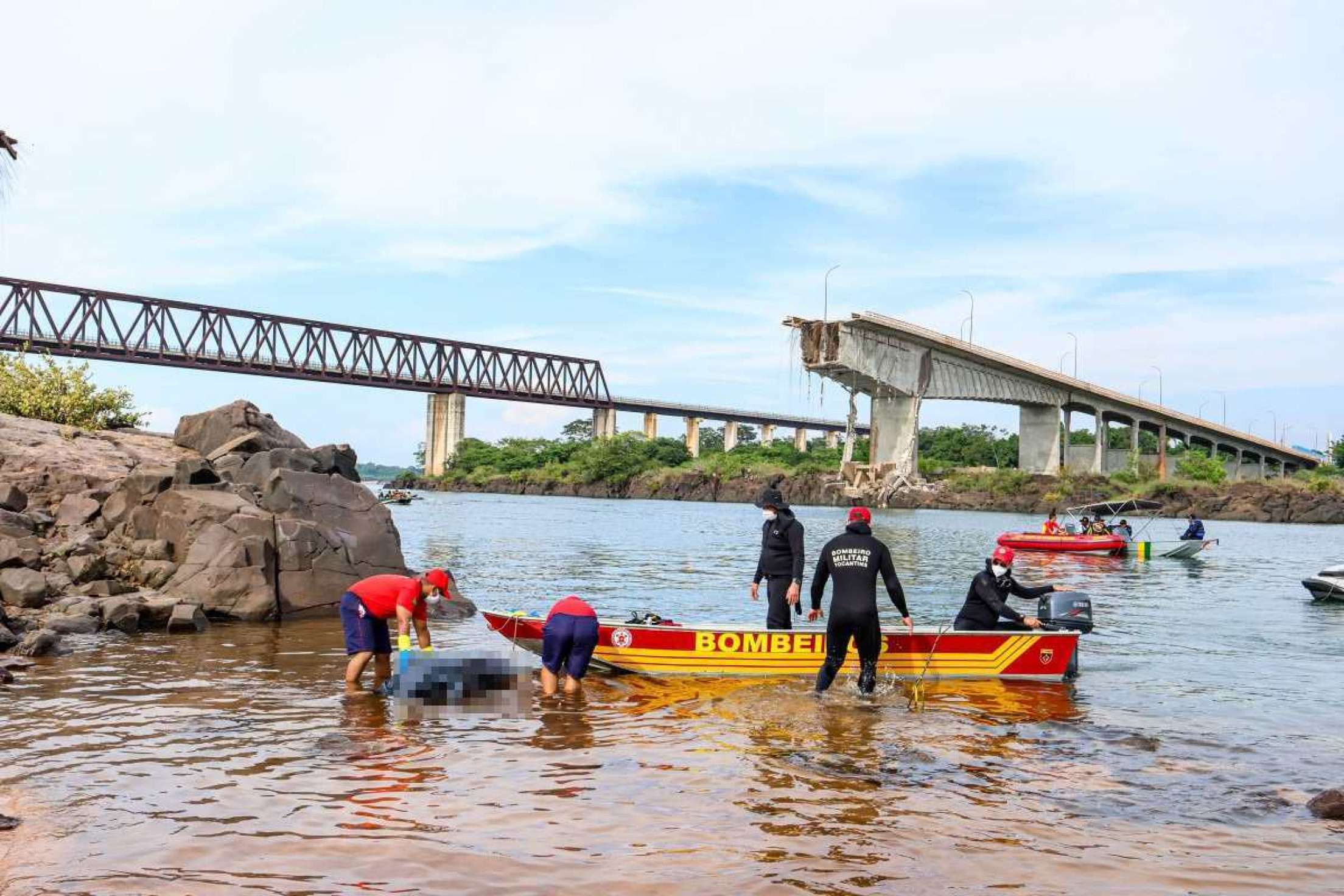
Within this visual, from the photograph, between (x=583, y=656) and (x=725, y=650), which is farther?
(x=725, y=650)

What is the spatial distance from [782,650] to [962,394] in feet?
287

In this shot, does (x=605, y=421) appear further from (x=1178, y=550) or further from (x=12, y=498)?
(x=12, y=498)

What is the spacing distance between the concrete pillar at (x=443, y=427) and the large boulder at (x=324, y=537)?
398 ft

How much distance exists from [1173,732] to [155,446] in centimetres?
1956

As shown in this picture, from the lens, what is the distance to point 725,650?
12.5 meters

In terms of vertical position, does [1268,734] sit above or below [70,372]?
below

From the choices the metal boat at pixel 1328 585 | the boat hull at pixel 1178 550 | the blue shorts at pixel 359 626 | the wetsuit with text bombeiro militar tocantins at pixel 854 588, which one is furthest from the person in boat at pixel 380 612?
the boat hull at pixel 1178 550

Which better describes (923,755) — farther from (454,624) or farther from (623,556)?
(623,556)

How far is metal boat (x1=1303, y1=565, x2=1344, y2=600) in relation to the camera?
24.3m

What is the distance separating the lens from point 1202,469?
111 metres

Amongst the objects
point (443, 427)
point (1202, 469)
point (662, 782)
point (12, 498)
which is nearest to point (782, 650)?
point (662, 782)

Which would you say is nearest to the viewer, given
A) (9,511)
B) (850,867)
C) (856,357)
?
(850,867)

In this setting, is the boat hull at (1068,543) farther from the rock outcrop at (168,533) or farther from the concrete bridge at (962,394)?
the concrete bridge at (962,394)

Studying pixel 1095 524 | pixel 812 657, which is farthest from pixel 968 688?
pixel 1095 524
